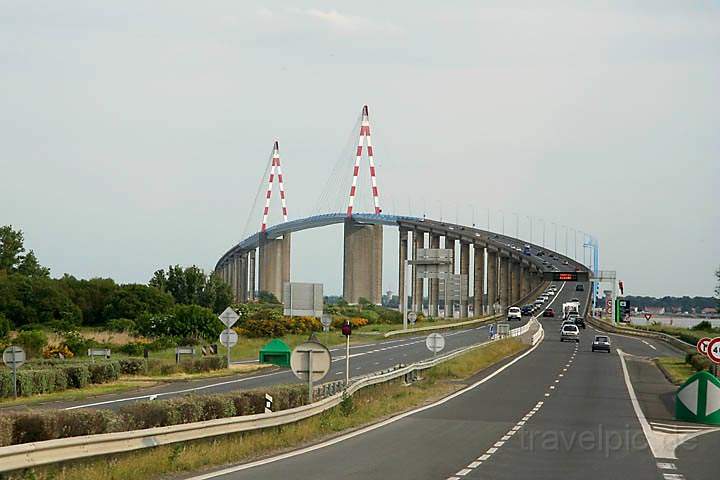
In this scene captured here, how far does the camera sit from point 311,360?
77.4 ft

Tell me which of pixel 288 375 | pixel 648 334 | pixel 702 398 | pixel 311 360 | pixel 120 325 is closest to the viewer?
pixel 311 360

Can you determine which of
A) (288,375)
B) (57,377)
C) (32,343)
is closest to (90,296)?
(32,343)

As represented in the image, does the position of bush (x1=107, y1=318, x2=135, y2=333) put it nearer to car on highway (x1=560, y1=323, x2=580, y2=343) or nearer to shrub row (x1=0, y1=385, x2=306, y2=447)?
car on highway (x1=560, y1=323, x2=580, y2=343)

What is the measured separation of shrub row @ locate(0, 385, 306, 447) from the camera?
48.5 feet

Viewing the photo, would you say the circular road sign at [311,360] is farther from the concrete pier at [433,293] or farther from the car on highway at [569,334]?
the concrete pier at [433,293]

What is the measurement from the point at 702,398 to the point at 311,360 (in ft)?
32.9

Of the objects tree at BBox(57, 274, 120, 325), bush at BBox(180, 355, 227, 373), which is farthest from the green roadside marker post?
tree at BBox(57, 274, 120, 325)

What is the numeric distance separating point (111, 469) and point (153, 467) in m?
0.95

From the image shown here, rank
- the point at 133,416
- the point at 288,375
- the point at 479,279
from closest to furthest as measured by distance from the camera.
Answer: the point at 133,416 → the point at 288,375 → the point at 479,279

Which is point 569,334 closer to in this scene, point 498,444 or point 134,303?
point 134,303

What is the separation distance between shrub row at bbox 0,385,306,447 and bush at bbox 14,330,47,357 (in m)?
36.0

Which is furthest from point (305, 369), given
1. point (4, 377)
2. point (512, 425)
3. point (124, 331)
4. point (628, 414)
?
point (124, 331)

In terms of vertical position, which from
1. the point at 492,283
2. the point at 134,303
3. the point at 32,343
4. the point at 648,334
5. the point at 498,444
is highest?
the point at 492,283

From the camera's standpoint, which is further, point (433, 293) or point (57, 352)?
point (433, 293)
